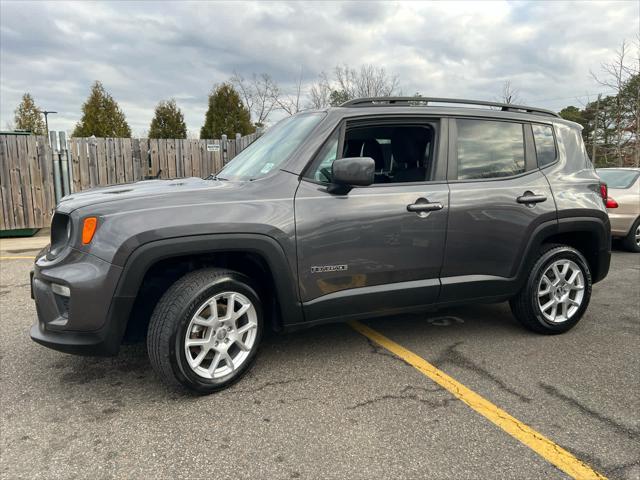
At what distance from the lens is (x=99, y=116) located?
2983 centimetres

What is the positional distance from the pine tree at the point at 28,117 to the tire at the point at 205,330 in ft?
130

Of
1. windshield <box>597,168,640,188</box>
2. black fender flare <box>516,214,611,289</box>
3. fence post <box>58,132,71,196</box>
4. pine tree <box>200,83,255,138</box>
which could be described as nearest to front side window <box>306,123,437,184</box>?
black fender flare <box>516,214,611,289</box>

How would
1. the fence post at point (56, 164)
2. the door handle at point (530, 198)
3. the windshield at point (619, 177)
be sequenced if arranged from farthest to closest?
the fence post at point (56, 164), the windshield at point (619, 177), the door handle at point (530, 198)

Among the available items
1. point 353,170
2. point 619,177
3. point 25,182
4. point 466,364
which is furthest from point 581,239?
point 25,182

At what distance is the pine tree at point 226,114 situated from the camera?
29.9 metres

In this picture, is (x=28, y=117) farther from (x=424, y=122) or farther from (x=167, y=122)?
(x=424, y=122)

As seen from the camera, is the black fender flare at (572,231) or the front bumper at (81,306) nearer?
the front bumper at (81,306)

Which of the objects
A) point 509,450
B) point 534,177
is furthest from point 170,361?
point 534,177

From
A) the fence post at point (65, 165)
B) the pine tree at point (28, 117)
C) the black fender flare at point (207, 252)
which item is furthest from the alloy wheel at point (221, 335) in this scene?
the pine tree at point (28, 117)

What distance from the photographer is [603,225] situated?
4.06 meters

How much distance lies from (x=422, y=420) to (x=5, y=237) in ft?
32.8

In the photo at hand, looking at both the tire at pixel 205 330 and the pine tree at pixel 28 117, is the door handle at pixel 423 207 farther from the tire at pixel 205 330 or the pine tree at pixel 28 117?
the pine tree at pixel 28 117

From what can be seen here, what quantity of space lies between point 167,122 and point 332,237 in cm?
3147

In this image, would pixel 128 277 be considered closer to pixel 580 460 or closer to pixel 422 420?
pixel 422 420
